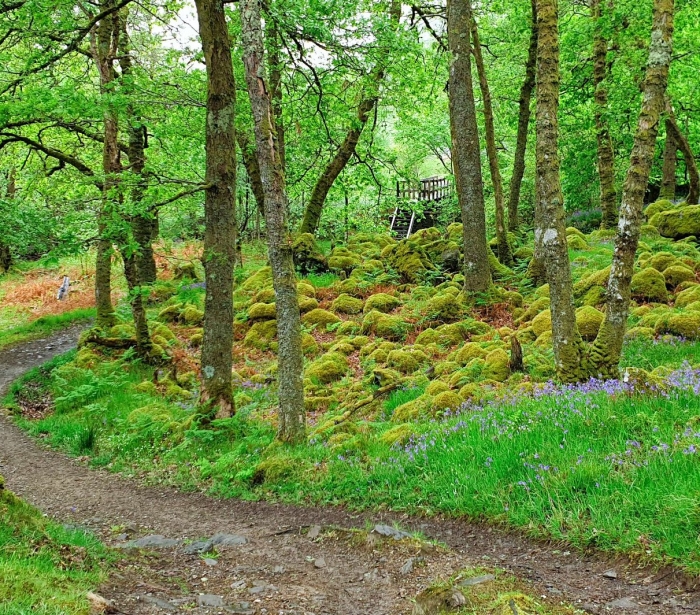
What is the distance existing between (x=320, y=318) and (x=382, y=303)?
185cm

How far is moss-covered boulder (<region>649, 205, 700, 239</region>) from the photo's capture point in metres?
14.6

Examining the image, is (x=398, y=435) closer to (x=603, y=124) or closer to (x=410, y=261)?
(x=410, y=261)

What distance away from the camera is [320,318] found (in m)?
14.5

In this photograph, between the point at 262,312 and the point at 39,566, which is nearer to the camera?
the point at 39,566

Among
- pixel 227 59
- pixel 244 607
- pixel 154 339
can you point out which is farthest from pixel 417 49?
pixel 244 607

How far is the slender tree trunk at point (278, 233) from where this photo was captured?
690cm

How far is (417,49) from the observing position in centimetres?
1277

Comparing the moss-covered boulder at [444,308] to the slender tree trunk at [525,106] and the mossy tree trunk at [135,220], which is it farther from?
the mossy tree trunk at [135,220]

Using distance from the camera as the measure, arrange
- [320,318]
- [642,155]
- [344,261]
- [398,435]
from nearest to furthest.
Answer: [642,155]
[398,435]
[320,318]
[344,261]

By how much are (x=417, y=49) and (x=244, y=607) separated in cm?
1291

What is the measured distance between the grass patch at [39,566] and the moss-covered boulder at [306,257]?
48.4 feet

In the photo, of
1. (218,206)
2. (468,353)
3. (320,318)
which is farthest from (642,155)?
(320,318)

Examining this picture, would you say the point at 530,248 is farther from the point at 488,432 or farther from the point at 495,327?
the point at 488,432

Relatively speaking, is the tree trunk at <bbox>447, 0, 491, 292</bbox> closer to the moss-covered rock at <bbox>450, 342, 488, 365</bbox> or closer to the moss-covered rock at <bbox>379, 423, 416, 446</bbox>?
the moss-covered rock at <bbox>450, 342, 488, 365</bbox>
